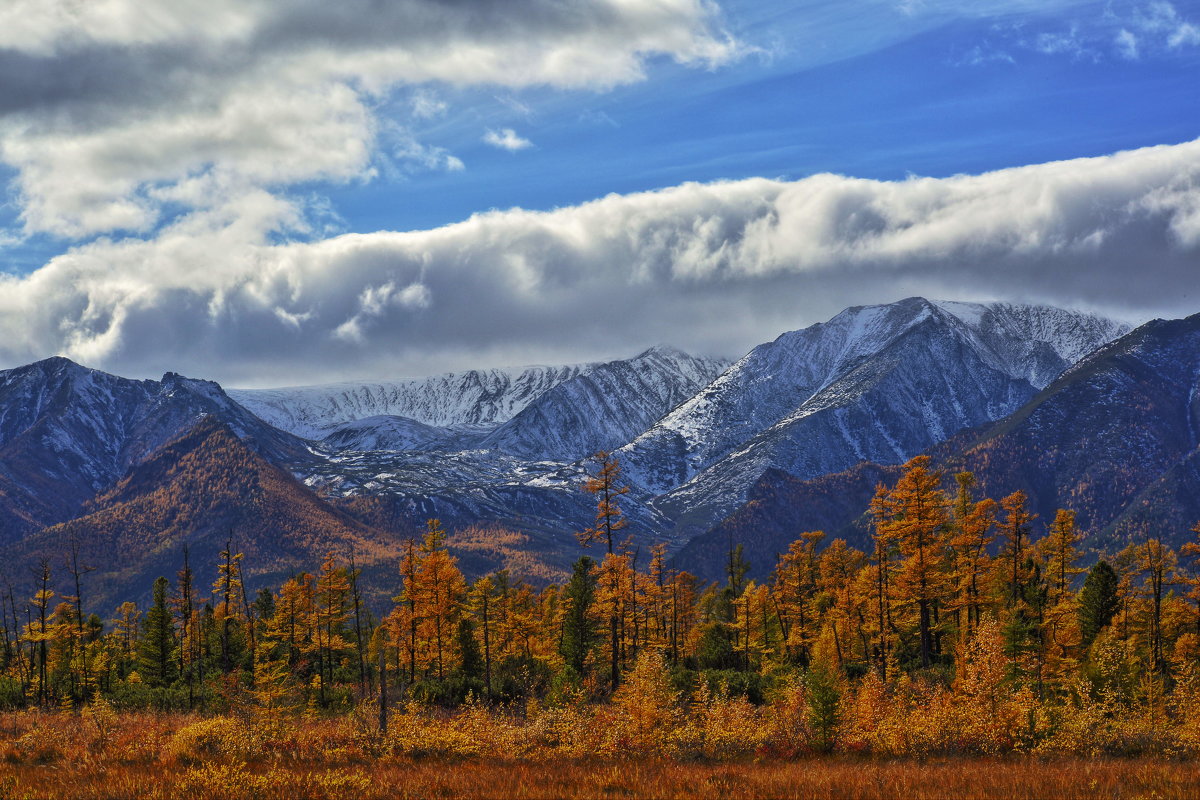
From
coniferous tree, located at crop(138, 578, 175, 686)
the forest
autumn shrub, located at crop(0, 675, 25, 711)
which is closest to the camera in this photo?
the forest

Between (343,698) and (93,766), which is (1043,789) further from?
(343,698)

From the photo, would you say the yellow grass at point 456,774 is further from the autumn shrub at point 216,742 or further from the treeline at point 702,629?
the treeline at point 702,629

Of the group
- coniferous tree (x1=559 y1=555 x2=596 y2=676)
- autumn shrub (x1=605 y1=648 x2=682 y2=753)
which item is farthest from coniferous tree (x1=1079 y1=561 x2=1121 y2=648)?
autumn shrub (x1=605 y1=648 x2=682 y2=753)

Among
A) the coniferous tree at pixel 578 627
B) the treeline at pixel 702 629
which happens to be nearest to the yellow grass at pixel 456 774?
the treeline at pixel 702 629

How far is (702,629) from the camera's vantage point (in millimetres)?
84250

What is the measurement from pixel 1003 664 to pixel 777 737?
8458 millimetres

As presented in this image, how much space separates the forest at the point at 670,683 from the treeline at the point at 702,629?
31 cm

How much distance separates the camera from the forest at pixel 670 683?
976 inches

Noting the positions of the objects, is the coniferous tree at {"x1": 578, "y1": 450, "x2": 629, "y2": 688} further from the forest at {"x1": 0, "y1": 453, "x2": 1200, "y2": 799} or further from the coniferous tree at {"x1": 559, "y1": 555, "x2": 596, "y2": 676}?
→ the coniferous tree at {"x1": 559, "y1": 555, "x2": 596, "y2": 676}

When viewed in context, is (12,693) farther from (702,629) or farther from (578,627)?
(702,629)

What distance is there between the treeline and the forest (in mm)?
307

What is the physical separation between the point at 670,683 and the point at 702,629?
43.1m

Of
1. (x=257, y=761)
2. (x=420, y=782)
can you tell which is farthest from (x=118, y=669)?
(x=420, y=782)

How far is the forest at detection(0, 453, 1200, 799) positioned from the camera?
24.8m
